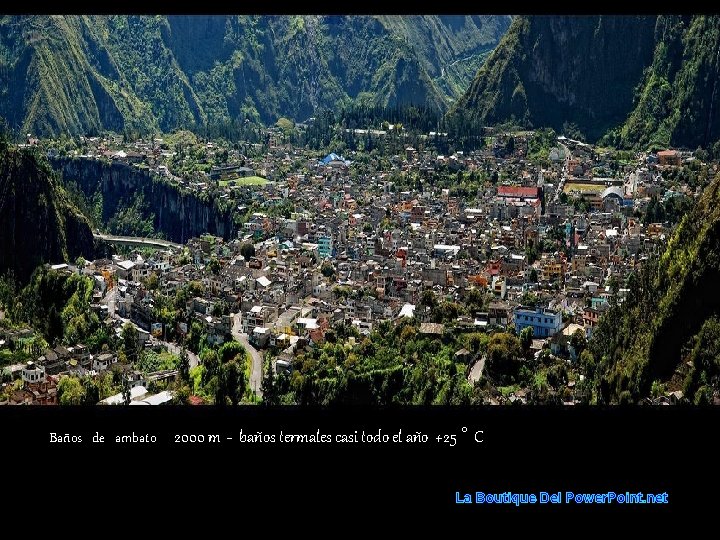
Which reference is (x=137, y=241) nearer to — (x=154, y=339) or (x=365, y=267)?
(x=365, y=267)

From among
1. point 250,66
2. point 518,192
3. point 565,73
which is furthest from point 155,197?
point 250,66

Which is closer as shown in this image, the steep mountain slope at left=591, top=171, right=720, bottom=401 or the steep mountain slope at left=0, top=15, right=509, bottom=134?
the steep mountain slope at left=591, top=171, right=720, bottom=401

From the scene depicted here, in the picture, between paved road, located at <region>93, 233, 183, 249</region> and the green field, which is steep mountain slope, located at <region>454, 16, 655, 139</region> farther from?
paved road, located at <region>93, 233, 183, 249</region>

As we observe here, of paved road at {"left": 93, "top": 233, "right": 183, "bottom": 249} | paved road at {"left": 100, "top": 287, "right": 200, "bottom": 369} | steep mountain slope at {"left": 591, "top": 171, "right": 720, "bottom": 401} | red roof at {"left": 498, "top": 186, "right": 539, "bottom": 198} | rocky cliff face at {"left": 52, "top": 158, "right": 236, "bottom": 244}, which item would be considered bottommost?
paved road at {"left": 93, "top": 233, "right": 183, "bottom": 249}

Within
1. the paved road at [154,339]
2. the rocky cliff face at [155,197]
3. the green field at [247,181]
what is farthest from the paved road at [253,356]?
the green field at [247,181]

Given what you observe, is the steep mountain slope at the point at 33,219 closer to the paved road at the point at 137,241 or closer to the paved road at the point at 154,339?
the paved road at the point at 137,241

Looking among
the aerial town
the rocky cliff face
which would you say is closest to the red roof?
the aerial town
